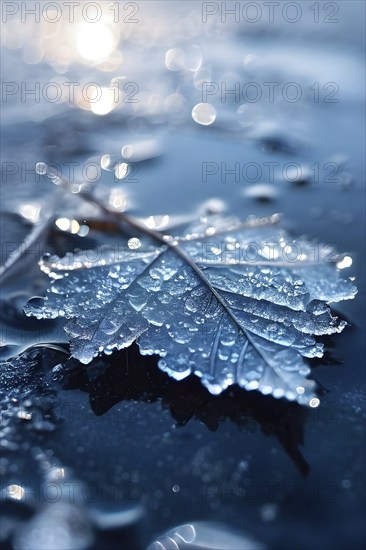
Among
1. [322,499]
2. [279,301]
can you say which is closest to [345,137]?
[279,301]

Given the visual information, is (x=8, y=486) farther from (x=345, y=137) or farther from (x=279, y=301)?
(x=345, y=137)

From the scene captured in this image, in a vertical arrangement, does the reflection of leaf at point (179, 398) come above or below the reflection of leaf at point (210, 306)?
below

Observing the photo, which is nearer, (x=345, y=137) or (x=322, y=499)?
(x=322, y=499)

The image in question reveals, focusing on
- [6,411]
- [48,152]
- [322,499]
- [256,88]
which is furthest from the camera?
[256,88]

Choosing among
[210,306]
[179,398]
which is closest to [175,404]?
[179,398]

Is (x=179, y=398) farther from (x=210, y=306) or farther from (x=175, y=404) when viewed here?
(x=210, y=306)
